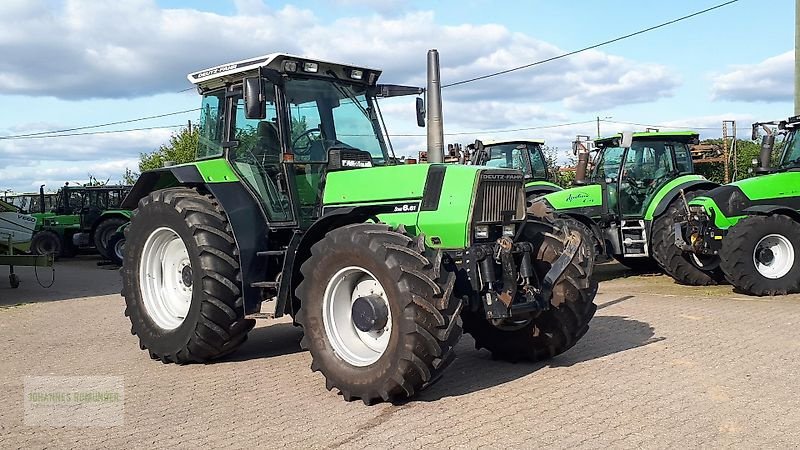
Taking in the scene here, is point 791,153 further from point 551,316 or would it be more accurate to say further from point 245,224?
point 245,224

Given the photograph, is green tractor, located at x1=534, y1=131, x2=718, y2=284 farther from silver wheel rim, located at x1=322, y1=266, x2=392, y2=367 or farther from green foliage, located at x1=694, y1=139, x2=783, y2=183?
green foliage, located at x1=694, y1=139, x2=783, y2=183

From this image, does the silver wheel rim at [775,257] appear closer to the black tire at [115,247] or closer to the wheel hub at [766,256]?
the wheel hub at [766,256]

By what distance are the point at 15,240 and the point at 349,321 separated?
420 inches

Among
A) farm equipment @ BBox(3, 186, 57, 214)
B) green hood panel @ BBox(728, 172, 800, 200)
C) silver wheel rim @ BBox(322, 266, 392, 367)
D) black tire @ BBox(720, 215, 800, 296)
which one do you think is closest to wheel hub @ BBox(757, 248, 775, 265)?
black tire @ BBox(720, 215, 800, 296)

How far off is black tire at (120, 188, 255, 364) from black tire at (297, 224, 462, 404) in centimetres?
131

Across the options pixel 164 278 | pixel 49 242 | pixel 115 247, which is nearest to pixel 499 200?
Answer: pixel 164 278

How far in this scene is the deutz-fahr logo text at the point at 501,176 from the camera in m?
5.97

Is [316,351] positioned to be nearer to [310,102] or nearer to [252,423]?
[252,423]

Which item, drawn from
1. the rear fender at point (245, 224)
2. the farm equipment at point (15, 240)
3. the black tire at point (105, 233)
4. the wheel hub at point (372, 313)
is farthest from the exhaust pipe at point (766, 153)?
the black tire at point (105, 233)

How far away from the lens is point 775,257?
10875 millimetres

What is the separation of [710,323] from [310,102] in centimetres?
502

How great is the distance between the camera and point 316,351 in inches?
231

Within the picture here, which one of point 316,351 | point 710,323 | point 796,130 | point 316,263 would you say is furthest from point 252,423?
point 796,130

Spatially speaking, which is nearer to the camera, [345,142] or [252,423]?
[252,423]
